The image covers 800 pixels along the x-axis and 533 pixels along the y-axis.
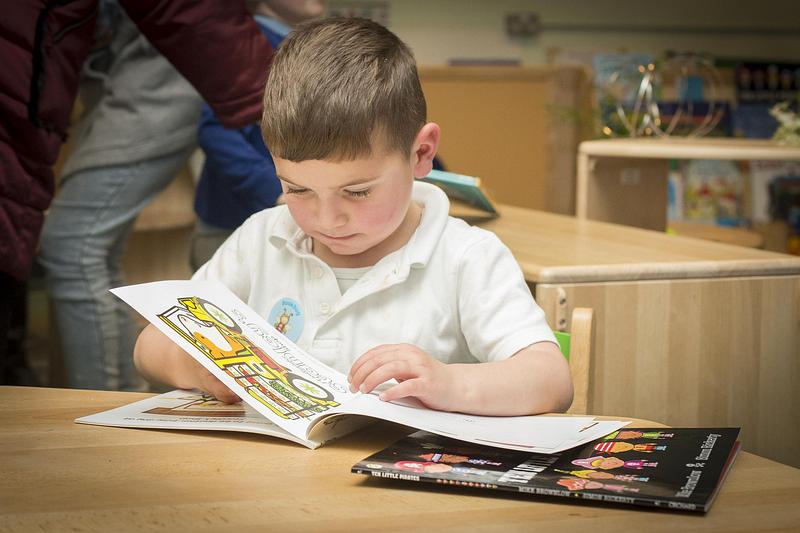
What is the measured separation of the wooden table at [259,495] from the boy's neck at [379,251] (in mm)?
329

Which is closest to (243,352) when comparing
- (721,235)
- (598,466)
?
(598,466)

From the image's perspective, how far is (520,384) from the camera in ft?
2.92

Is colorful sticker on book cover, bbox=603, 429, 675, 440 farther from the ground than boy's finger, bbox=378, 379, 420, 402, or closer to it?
closer to it

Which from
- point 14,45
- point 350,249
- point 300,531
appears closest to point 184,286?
point 350,249

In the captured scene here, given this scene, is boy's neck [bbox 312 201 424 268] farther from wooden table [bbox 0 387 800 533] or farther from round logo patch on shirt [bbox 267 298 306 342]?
wooden table [bbox 0 387 800 533]

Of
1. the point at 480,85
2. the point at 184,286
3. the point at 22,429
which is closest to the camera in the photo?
the point at 22,429

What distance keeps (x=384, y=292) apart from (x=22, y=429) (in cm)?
39

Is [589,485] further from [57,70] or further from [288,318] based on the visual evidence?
[57,70]

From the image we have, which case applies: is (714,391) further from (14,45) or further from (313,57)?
(14,45)

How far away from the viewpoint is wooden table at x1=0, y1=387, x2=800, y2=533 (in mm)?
612

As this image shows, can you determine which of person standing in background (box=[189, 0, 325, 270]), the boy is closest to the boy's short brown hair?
the boy

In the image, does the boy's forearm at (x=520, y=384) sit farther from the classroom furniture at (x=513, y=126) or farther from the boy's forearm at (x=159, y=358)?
the classroom furniture at (x=513, y=126)

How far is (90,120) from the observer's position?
228 centimetres

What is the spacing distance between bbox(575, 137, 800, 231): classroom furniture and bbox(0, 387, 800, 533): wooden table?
2.08 m
